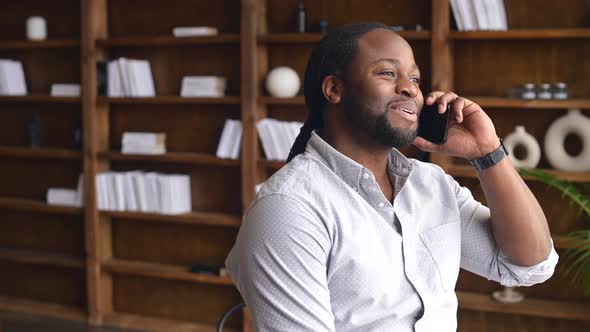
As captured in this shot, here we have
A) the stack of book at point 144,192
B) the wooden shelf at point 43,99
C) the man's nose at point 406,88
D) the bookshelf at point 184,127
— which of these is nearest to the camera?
the man's nose at point 406,88

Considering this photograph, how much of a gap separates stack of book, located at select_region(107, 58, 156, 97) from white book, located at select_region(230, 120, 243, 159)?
0.65 m

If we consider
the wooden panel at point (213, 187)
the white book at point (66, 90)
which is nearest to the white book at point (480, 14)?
the wooden panel at point (213, 187)

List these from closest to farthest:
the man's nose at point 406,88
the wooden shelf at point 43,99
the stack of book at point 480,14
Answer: the man's nose at point 406,88 < the stack of book at point 480,14 < the wooden shelf at point 43,99

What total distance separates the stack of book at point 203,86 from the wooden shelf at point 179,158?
347 mm

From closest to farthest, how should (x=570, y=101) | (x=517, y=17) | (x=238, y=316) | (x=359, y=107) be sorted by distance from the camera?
(x=359, y=107)
(x=570, y=101)
(x=517, y=17)
(x=238, y=316)

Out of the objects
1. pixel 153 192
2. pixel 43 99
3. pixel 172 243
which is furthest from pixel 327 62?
Answer: pixel 43 99

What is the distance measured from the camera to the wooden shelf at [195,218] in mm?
4273

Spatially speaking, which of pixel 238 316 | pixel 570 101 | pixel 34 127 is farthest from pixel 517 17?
pixel 34 127

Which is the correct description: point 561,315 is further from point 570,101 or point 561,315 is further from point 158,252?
point 158,252

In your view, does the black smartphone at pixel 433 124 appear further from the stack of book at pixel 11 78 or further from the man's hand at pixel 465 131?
the stack of book at pixel 11 78

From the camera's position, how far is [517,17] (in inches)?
150

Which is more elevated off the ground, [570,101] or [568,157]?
[570,101]

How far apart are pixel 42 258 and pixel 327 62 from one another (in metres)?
3.85

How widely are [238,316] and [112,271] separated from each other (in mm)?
914
